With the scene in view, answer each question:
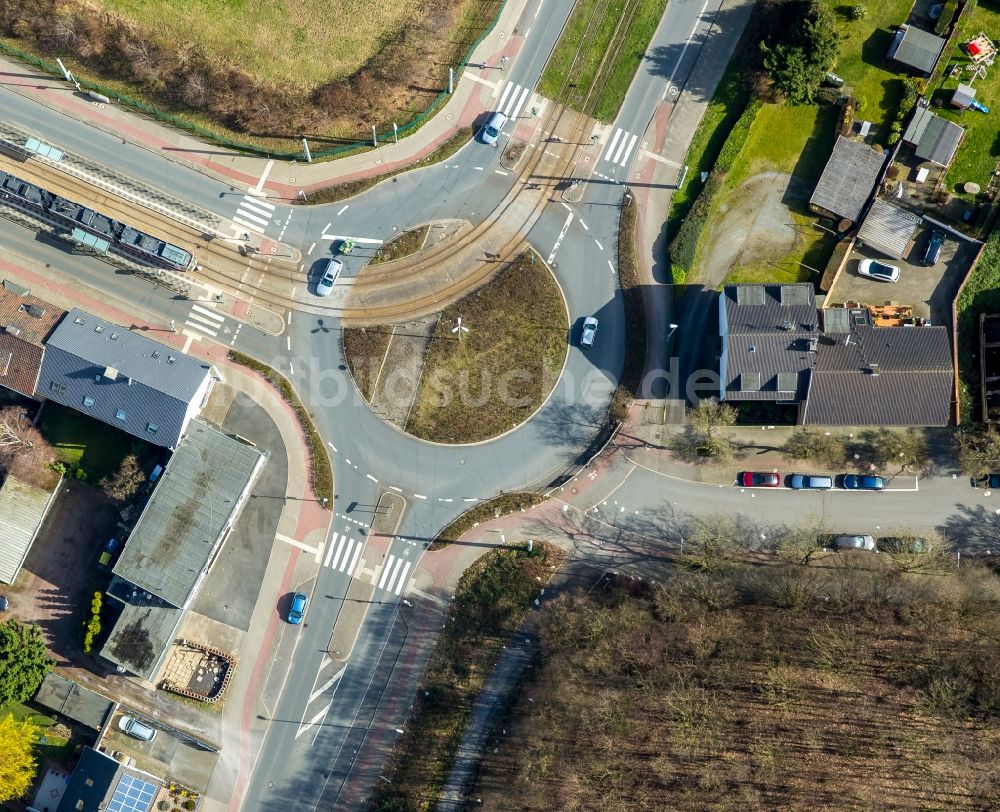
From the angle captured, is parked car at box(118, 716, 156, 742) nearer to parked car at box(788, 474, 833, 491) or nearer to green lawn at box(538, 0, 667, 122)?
parked car at box(788, 474, 833, 491)

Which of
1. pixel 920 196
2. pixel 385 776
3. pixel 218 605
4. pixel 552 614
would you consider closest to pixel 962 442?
pixel 920 196

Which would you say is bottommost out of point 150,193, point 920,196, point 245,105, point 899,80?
point 150,193

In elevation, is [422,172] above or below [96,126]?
above

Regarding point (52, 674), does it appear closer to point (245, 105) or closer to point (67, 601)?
point (67, 601)

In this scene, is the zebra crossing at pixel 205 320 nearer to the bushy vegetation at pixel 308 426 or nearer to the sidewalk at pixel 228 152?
the bushy vegetation at pixel 308 426

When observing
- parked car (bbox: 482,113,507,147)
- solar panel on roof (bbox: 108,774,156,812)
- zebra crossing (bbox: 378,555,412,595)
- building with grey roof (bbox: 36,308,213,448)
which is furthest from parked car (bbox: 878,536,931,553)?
solar panel on roof (bbox: 108,774,156,812)

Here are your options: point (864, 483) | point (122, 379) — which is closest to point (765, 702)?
point (864, 483)

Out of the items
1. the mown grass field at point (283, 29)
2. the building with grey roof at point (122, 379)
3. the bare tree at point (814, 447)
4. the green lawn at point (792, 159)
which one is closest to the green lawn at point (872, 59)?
the green lawn at point (792, 159)
